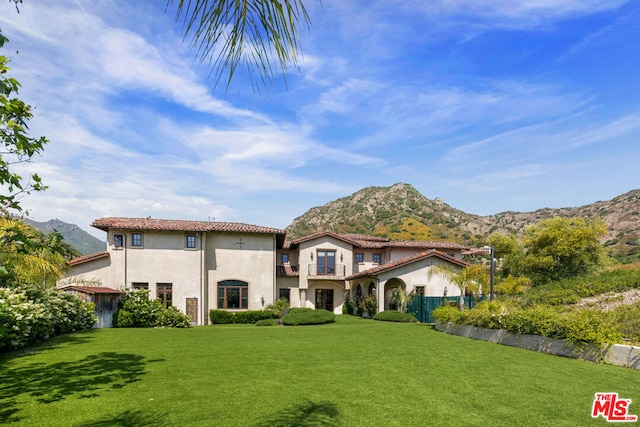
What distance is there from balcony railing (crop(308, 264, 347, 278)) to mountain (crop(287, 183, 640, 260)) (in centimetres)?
4085

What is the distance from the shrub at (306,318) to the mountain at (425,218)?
4906 centimetres

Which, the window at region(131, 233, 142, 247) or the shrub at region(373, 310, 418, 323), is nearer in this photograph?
the shrub at region(373, 310, 418, 323)

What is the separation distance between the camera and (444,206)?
307ft

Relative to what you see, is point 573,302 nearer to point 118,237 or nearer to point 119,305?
point 119,305

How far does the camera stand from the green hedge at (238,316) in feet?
89.8

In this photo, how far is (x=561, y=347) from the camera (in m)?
12.1

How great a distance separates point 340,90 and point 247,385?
693 centimetres

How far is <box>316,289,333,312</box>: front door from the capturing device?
3381 centimetres

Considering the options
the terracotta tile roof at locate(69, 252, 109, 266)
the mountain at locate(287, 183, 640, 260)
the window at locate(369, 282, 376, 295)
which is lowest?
the window at locate(369, 282, 376, 295)

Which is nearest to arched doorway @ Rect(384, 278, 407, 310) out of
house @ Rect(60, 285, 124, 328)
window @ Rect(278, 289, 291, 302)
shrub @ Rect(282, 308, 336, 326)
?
shrub @ Rect(282, 308, 336, 326)

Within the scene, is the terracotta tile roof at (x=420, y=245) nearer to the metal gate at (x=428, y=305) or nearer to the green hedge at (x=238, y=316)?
the metal gate at (x=428, y=305)

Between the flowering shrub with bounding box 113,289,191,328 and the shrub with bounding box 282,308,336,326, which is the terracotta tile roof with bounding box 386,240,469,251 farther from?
the flowering shrub with bounding box 113,289,191,328

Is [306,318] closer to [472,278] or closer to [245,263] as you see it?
[245,263]

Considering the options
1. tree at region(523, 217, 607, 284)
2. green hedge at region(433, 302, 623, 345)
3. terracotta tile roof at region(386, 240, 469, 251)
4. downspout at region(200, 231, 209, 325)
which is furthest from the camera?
tree at region(523, 217, 607, 284)
